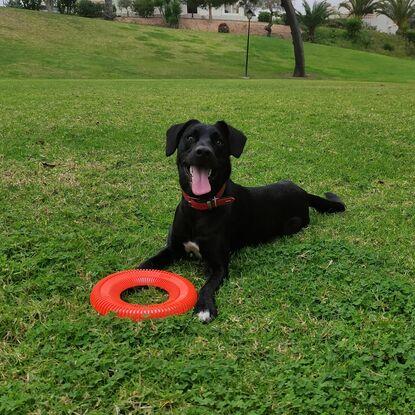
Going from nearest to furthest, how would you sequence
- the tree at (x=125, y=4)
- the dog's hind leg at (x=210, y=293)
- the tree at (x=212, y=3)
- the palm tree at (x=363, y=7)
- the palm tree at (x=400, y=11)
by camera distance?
the dog's hind leg at (x=210, y=293) < the palm tree at (x=400, y=11) < the palm tree at (x=363, y=7) < the tree at (x=212, y=3) < the tree at (x=125, y=4)

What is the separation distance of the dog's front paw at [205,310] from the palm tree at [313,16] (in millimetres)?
47385

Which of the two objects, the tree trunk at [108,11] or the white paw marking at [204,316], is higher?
the tree trunk at [108,11]

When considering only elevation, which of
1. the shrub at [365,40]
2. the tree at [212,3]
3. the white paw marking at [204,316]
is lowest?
the white paw marking at [204,316]

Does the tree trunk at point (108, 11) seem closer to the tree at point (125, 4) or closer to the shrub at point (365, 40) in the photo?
the tree at point (125, 4)

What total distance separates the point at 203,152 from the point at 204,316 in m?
1.27

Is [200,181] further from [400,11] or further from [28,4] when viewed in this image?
[400,11]

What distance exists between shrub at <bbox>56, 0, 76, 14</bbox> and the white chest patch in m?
52.6

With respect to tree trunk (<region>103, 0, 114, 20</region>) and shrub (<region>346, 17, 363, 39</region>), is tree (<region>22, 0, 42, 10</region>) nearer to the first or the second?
tree trunk (<region>103, 0, 114, 20</region>)

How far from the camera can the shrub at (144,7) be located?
57.3 metres

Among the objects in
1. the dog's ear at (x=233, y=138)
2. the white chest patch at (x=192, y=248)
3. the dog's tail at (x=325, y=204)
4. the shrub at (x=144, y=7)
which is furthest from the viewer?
the shrub at (x=144, y=7)

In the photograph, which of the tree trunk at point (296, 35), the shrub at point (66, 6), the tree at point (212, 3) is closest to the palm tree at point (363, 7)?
the tree at point (212, 3)

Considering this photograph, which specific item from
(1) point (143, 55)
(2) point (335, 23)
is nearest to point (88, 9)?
(1) point (143, 55)

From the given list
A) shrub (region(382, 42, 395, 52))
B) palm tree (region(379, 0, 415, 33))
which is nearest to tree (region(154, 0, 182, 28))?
shrub (region(382, 42, 395, 52))

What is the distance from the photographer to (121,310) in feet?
11.2
